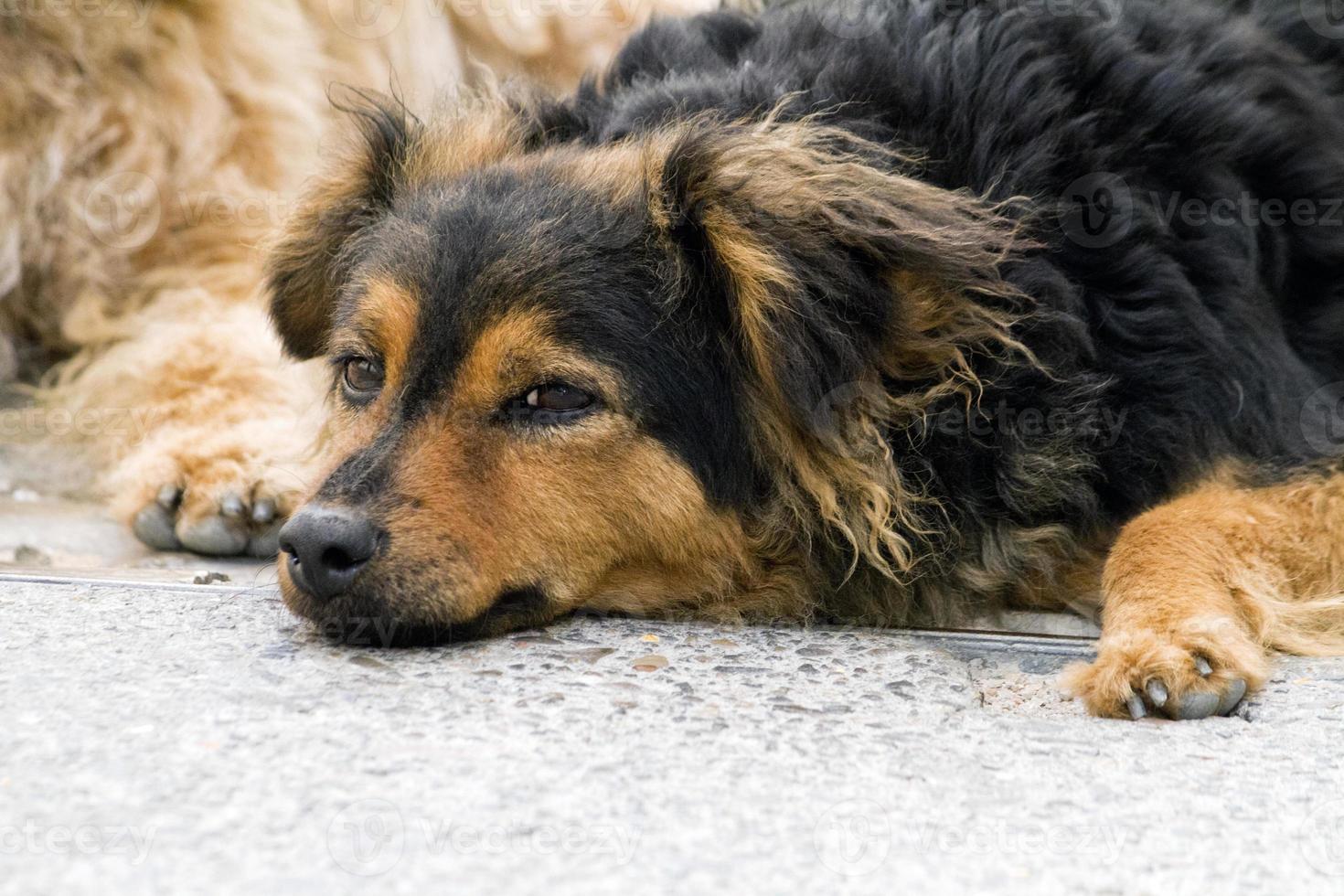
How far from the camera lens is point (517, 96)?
162 inches

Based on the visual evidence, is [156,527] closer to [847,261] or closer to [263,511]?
[263,511]

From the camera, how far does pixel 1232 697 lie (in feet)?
9.20

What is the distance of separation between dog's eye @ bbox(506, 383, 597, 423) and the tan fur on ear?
450 mm

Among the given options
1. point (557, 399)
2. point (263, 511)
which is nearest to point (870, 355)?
point (557, 399)

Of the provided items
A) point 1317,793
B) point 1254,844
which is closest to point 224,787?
point 1254,844

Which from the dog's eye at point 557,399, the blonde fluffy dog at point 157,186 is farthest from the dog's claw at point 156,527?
the dog's eye at point 557,399

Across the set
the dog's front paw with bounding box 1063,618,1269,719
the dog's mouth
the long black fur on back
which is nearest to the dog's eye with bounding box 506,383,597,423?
the dog's mouth

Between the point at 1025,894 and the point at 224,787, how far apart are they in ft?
4.13

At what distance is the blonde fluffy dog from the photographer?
17.8 feet

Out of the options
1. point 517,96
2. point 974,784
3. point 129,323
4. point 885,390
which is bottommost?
point 129,323

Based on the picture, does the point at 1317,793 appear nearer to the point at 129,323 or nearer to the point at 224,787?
the point at 224,787

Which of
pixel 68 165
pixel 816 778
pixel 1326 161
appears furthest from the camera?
pixel 68 165

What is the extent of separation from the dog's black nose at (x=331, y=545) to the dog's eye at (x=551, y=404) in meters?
0.50

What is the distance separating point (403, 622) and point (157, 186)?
11.9ft
